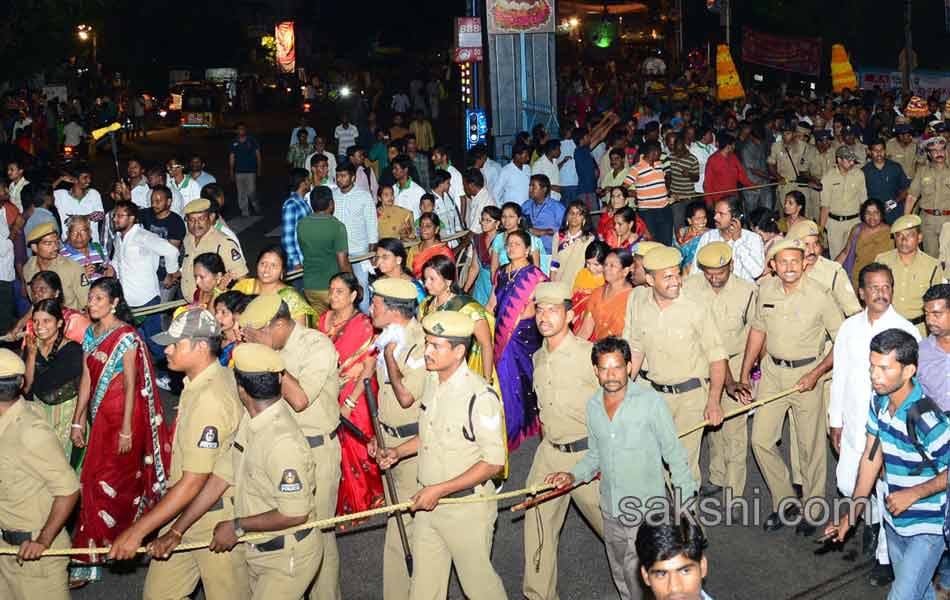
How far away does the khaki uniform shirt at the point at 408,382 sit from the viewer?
23.2ft

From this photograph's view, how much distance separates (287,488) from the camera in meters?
5.41

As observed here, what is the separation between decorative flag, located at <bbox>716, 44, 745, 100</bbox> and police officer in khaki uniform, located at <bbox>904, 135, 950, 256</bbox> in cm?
1426

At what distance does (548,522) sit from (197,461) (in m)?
2.14

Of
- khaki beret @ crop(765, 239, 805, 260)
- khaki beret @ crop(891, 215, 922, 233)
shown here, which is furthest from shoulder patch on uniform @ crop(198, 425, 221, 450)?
khaki beret @ crop(891, 215, 922, 233)

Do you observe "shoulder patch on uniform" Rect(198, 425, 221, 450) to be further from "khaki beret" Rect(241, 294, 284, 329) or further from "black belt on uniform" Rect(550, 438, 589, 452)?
"black belt on uniform" Rect(550, 438, 589, 452)

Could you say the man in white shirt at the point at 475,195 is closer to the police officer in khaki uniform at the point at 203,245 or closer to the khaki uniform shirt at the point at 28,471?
the police officer in khaki uniform at the point at 203,245

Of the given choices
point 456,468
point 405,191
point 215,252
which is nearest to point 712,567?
point 456,468

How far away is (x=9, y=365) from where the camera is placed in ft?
19.5

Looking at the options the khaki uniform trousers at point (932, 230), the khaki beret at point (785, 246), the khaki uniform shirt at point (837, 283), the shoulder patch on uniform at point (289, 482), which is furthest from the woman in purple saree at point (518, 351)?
the khaki uniform trousers at point (932, 230)

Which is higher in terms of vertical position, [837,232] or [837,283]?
[837,283]

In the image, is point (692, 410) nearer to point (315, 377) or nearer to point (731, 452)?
point (731, 452)

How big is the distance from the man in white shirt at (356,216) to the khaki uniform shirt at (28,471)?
676 centimetres

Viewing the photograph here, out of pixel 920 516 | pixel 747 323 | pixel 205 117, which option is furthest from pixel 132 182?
pixel 205 117

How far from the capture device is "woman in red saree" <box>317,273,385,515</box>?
7.75 meters
